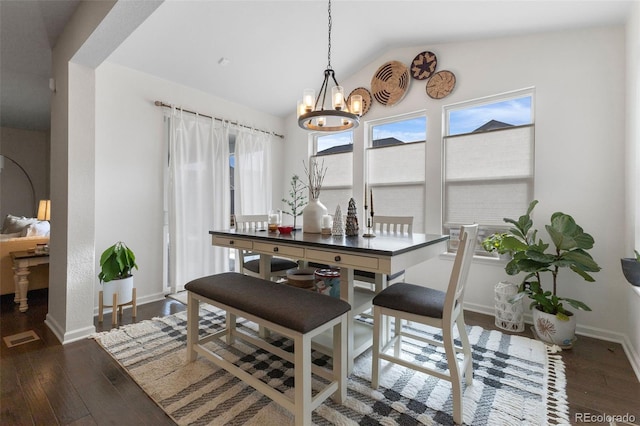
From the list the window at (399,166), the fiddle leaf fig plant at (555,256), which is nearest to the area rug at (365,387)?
the fiddle leaf fig plant at (555,256)

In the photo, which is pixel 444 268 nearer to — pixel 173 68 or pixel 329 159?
pixel 329 159

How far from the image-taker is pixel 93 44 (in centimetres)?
210

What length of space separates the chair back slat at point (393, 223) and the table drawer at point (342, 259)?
0.94m

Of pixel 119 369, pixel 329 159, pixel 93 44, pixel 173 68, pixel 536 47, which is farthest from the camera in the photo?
pixel 329 159

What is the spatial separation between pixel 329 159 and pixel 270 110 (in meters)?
1.19

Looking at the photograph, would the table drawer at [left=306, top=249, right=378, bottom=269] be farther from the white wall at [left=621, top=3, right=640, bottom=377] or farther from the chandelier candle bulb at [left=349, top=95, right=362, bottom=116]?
the white wall at [left=621, top=3, right=640, bottom=377]

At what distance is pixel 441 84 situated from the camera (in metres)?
3.20

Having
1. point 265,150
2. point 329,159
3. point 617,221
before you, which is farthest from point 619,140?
point 265,150

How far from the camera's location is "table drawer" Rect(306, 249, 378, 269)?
156 cm

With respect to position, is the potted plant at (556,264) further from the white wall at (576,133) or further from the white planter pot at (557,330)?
the white wall at (576,133)

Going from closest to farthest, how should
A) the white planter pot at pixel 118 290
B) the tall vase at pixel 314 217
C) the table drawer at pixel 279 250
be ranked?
the table drawer at pixel 279 250
the tall vase at pixel 314 217
the white planter pot at pixel 118 290

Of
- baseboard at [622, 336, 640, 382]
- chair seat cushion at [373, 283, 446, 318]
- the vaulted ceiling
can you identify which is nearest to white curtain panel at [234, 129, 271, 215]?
the vaulted ceiling

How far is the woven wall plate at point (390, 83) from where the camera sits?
3436mm

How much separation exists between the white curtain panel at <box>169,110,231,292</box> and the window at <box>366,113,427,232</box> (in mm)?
2015
